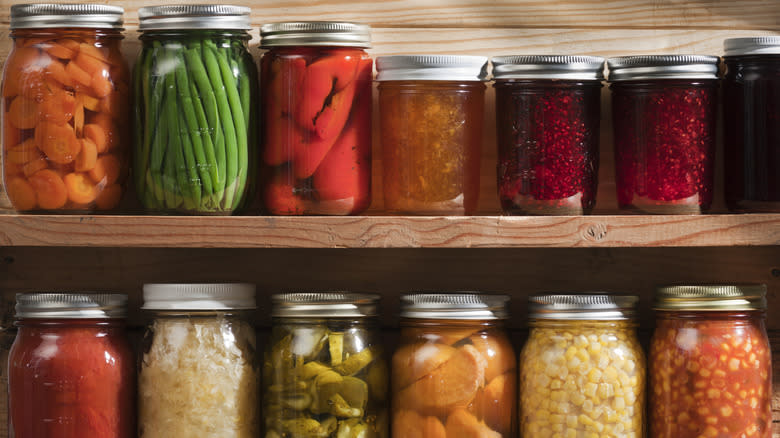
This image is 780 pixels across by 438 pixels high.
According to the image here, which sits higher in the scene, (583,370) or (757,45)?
(757,45)

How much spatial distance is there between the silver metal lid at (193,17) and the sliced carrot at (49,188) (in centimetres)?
22

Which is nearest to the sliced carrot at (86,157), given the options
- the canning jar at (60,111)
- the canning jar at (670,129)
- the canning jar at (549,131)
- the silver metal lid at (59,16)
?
the canning jar at (60,111)

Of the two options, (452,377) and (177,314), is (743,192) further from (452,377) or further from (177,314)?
(177,314)

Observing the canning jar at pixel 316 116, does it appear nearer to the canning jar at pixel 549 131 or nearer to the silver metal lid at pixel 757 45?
the canning jar at pixel 549 131

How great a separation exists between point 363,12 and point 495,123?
0.80 ft

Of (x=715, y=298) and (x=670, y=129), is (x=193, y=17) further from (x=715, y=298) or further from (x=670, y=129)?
(x=715, y=298)

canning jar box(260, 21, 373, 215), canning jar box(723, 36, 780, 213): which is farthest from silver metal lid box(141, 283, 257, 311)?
canning jar box(723, 36, 780, 213)

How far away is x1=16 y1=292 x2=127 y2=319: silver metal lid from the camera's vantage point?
108 centimetres

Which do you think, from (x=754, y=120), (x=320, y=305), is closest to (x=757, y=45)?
(x=754, y=120)

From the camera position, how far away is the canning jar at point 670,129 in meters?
1.08

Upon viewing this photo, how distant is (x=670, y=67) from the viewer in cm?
108

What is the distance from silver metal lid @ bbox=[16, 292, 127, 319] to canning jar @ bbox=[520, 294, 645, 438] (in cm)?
54

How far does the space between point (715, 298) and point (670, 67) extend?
29 centimetres

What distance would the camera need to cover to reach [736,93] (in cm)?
111
